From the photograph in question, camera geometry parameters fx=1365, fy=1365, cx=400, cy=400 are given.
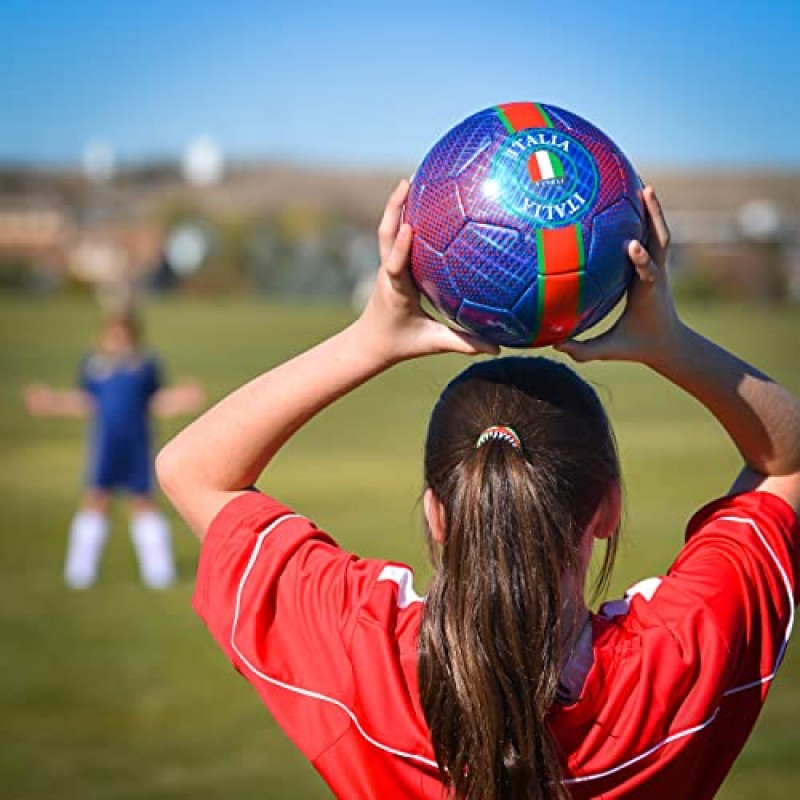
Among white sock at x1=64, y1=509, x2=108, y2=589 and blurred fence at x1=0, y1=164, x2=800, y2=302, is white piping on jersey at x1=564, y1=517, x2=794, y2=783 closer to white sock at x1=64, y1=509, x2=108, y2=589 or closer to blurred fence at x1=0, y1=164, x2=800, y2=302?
white sock at x1=64, y1=509, x2=108, y2=589

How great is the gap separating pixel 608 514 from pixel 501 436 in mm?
240

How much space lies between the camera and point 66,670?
7.94 metres

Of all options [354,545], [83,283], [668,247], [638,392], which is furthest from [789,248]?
[668,247]

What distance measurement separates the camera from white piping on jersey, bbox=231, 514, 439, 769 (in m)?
2.13

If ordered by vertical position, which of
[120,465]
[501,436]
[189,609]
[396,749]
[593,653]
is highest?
[501,436]

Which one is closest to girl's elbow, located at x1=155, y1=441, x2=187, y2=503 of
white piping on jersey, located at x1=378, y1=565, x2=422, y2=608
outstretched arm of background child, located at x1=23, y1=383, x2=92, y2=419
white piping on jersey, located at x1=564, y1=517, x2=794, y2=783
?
white piping on jersey, located at x1=378, y1=565, x2=422, y2=608

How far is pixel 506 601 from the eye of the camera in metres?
2.05

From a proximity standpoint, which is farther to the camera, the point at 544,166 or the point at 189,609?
the point at 189,609

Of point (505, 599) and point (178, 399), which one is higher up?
point (505, 599)

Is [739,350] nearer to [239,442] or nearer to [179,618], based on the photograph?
[179,618]

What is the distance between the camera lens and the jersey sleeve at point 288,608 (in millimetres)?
2160

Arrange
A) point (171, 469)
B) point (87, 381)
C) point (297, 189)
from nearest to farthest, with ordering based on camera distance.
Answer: point (171, 469)
point (87, 381)
point (297, 189)

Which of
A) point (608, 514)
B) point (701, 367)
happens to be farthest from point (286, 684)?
point (701, 367)

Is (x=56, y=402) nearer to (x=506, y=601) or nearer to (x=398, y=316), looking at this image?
(x=398, y=316)
